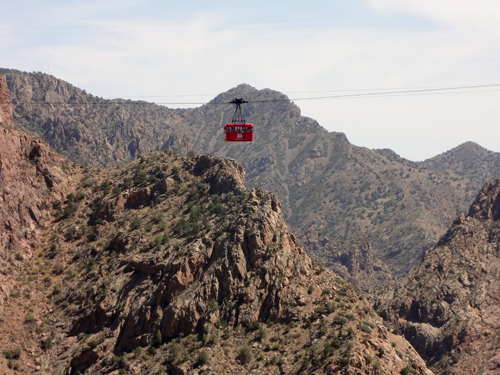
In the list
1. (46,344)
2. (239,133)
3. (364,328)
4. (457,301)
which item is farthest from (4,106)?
(457,301)

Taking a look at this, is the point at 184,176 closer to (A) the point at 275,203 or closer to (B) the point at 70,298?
(A) the point at 275,203

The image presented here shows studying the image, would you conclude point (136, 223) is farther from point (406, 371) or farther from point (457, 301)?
point (457, 301)

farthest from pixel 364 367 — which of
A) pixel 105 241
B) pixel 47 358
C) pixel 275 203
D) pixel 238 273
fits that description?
pixel 105 241

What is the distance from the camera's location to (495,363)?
114 meters

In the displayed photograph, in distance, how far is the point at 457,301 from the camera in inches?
5167

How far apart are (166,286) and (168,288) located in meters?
0.60

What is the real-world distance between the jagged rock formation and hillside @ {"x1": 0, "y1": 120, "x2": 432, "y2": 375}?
44624 mm

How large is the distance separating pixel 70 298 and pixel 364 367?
4794cm

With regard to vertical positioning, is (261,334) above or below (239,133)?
below

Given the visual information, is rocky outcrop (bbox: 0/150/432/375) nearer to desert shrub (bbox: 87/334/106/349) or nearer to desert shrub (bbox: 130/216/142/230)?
desert shrub (bbox: 87/334/106/349)

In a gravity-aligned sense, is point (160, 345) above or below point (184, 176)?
below

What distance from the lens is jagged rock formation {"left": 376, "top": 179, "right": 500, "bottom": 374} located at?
120 m

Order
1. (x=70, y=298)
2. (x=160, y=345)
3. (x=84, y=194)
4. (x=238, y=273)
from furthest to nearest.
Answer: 1. (x=84, y=194)
2. (x=70, y=298)
3. (x=238, y=273)
4. (x=160, y=345)

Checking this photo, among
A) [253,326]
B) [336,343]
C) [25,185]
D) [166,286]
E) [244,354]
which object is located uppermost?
[25,185]
